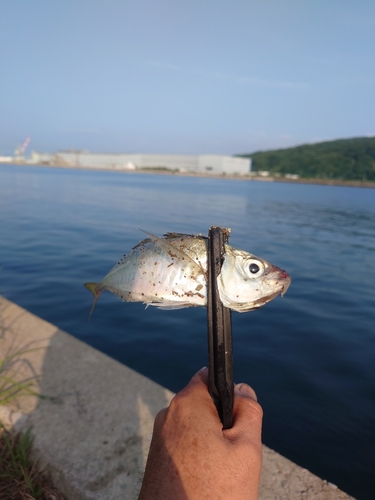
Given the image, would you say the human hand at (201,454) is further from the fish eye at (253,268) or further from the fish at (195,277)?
the fish eye at (253,268)

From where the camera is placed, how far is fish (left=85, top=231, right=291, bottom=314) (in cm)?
162

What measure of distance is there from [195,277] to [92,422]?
274 cm

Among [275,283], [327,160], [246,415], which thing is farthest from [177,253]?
[327,160]

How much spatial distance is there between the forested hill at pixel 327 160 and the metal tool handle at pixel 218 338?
477ft

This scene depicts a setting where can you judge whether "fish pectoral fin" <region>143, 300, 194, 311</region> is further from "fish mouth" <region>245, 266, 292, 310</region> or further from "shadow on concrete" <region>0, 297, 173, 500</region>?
"shadow on concrete" <region>0, 297, 173, 500</region>

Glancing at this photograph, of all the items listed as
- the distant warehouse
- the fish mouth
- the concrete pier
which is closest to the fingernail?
the fish mouth

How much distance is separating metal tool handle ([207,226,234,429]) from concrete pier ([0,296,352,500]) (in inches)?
72.3

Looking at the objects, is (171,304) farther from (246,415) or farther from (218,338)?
(246,415)

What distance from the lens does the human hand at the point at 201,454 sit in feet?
4.83

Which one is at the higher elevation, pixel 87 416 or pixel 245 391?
pixel 245 391

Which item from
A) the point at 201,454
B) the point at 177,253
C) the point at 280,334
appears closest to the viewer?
the point at 201,454

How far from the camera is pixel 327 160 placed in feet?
487

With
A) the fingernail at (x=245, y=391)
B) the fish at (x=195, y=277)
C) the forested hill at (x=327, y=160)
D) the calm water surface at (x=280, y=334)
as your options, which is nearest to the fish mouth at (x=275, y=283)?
the fish at (x=195, y=277)

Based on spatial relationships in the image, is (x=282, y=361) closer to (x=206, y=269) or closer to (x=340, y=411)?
(x=340, y=411)
